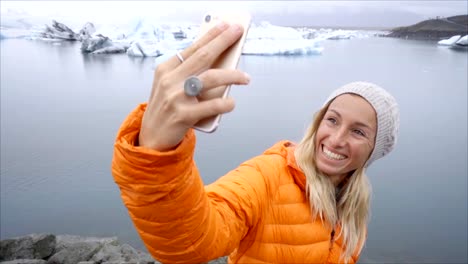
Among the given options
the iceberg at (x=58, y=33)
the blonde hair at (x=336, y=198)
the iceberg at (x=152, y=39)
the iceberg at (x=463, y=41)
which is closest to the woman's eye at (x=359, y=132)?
the blonde hair at (x=336, y=198)

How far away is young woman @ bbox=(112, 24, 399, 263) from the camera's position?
0.59m

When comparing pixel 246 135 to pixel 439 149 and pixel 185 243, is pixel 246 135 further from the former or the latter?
pixel 185 243

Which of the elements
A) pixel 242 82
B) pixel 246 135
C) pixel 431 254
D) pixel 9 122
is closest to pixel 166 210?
pixel 242 82

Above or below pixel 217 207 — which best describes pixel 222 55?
above

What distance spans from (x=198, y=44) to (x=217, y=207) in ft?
1.29

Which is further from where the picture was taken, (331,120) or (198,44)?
(331,120)

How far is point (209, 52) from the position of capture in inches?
22.9

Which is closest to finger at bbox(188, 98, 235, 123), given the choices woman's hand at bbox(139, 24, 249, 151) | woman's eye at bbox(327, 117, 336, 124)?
woman's hand at bbox(139, 24, 249, 151)

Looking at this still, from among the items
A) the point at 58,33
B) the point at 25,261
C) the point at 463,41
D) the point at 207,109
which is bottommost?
the point at 25,261

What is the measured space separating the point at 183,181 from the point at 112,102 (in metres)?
6.57

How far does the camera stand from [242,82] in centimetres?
59

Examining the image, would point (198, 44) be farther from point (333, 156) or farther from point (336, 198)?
point (336, 198)

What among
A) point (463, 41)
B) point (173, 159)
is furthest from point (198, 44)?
point (463, 41)

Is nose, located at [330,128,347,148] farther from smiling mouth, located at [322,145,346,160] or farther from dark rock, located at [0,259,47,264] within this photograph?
dark rock, located at [0,259,47,264]
